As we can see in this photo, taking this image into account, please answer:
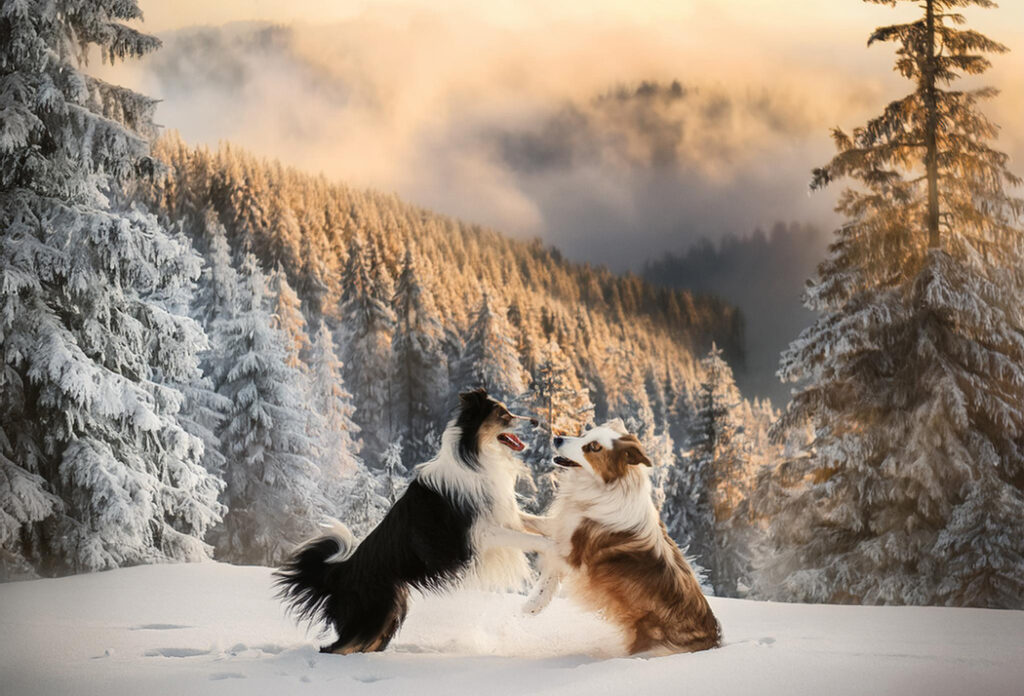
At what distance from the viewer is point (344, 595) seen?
10.0 feet

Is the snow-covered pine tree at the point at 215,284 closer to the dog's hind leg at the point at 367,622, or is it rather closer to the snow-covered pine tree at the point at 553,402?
the snow-covered pine tree at the point at 553,402

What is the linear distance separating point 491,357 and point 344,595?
14517mm

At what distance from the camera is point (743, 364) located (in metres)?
18.9

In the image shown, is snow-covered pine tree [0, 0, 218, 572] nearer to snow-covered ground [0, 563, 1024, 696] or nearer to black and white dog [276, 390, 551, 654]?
snow-covered ground [0, 563, 1024, 696]

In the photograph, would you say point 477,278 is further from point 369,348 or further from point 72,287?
point 72,287

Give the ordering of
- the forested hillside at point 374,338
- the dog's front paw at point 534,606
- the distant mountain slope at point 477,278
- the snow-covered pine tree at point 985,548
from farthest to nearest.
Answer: the distant mountain slope at point 477,278, the forested hillside at point 374,338, the snow-covered pine tree at point 985,548, the dog's front paw at point 534,606

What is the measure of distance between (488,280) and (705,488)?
775cm

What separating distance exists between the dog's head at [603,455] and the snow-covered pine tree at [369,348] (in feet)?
54.1

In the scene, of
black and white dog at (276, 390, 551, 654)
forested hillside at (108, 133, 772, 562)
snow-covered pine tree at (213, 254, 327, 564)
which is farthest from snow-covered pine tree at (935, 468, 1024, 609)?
→ snow-covered pine tree at (213, 254, 327, 564)

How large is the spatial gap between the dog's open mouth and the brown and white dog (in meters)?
0.26

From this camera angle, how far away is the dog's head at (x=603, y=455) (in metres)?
3.02

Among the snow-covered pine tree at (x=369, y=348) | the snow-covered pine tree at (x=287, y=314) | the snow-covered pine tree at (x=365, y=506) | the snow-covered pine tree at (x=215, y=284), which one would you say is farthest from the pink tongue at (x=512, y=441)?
the snow-covered pine tree at (x=369, y=348)

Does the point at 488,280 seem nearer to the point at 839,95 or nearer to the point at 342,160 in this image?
the point at 342,160

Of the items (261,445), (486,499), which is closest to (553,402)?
(261,445)
